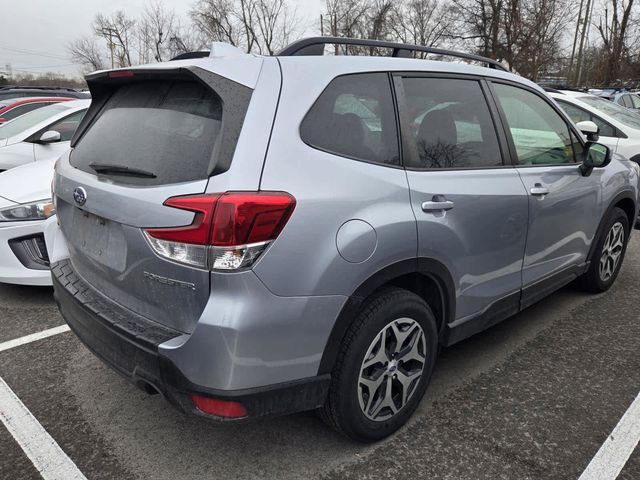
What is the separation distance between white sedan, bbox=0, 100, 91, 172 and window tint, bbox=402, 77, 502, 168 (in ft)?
15.4

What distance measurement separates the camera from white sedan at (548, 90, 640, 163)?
268 inches

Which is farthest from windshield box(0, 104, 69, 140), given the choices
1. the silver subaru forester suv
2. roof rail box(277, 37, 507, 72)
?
roof rail box(277, 37, 507, 72)

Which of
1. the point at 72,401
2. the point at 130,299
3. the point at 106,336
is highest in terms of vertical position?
the point at 130,299

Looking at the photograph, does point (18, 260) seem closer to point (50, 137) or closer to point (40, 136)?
point (50, 137)

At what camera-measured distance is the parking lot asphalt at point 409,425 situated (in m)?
2.30

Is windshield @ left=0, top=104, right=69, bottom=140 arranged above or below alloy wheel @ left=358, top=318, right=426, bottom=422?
above

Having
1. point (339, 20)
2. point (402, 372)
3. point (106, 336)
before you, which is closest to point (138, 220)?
point (106, 336)

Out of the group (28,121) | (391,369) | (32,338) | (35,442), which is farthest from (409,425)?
(28,121)

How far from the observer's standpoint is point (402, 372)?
2.45 meters

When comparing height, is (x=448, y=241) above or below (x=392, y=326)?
above

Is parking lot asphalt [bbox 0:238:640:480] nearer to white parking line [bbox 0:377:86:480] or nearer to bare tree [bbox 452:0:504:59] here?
white parking line [bbox 0:377:86:480]

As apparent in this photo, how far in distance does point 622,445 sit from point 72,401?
2.75 meters

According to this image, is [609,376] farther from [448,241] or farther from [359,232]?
[359,232]

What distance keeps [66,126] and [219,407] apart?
568 cm
